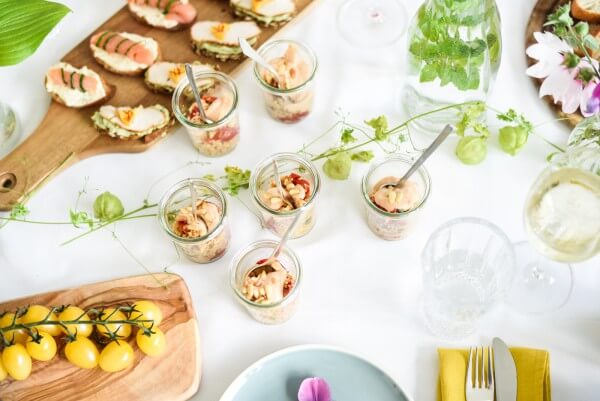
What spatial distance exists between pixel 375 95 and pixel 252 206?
0.37m

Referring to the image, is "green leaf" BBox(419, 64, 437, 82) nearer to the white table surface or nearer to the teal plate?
the white table surface

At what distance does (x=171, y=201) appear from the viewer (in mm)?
1379

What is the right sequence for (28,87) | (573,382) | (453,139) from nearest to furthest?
(573,382) < (453,139) < (28,87)

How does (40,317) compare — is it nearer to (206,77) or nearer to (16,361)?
(16,361)

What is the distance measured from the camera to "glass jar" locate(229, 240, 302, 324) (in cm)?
126

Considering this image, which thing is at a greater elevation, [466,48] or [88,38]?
[466,48]

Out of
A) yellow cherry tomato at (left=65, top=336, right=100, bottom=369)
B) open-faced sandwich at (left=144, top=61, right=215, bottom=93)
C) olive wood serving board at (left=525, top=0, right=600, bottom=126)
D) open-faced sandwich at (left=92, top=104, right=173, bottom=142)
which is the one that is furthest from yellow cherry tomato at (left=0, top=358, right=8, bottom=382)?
olive wood serving board at (left=525, top=0, right=600, bottom=126)

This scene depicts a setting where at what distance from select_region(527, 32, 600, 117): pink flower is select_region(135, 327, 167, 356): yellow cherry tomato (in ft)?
2.62

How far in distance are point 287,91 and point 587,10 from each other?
26.3 inches

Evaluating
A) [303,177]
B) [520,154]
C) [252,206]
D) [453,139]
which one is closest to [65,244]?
[252,206]

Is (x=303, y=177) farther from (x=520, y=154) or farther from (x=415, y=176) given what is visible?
(x=520, y=154)

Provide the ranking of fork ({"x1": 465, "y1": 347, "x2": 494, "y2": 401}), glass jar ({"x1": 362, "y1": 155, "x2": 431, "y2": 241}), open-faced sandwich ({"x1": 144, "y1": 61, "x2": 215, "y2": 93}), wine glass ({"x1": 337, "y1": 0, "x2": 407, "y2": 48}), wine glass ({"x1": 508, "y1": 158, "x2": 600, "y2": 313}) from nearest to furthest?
wine glass ({"x1": 508, "y1": 158, "x2": 600, "y2": 313})
fork ({"x1": 465, "y1": 347, "x2": 494, "y2": 401})
glass jar ({"x1": 362, "y1": 155, "x2": 431, "y2": 241})
open-faced sandwich ({"x1": 144, "y1": 61, "x2": 215, "y2": 93})
wine glass ({"x1": 337, "y1": 0, "x2": 407, "y2": 48})

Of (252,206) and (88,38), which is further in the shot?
(88,38)

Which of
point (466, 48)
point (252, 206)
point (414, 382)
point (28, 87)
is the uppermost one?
point (466, 48)
